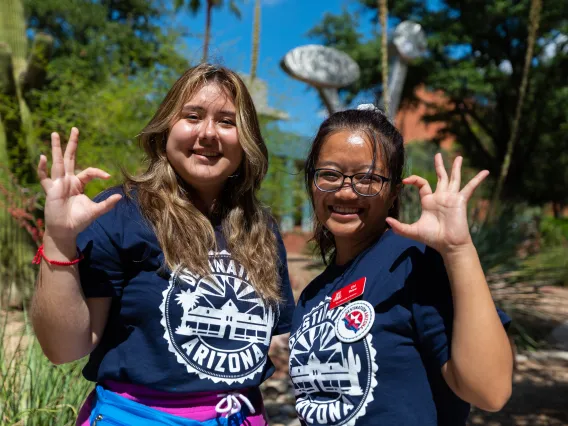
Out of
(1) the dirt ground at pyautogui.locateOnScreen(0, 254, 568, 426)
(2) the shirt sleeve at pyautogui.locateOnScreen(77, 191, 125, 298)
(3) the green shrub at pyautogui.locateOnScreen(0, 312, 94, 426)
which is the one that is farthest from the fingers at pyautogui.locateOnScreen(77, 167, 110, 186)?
(1) the dirt ground at pyautogui.locateOnScreen(0, 254, 568, 426)

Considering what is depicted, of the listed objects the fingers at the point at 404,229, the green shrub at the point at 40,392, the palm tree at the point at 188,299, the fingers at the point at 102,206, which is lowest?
the green shrub at the point at 40,392

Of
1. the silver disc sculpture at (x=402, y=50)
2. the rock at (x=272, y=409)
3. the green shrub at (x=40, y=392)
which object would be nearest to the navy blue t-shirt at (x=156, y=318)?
the green shrub at (x=40, y=392)

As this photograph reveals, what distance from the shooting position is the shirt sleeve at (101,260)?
5.12ft

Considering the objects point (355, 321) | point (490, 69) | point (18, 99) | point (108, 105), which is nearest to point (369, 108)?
point (355, 321)

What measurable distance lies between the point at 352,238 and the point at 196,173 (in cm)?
57

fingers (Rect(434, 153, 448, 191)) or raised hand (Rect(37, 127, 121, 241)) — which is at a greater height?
fingers (Rect(434, 153, 448, 191))

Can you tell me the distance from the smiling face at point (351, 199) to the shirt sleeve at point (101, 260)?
0.63m

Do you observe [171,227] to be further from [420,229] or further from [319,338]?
[420,229]

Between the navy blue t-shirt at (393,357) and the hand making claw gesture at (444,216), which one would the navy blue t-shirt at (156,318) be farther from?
the hand making claw gesture at (444,216)

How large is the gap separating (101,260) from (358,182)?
0.78 m

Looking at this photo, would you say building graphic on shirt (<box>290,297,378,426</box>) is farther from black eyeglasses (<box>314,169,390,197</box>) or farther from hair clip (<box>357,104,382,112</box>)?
hair clip (<box>357,104,382,112</box>)

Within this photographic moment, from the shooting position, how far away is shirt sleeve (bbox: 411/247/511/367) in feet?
4.45

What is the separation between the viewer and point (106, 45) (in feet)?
57.8

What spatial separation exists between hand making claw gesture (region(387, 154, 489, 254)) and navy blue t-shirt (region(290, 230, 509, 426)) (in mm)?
107
